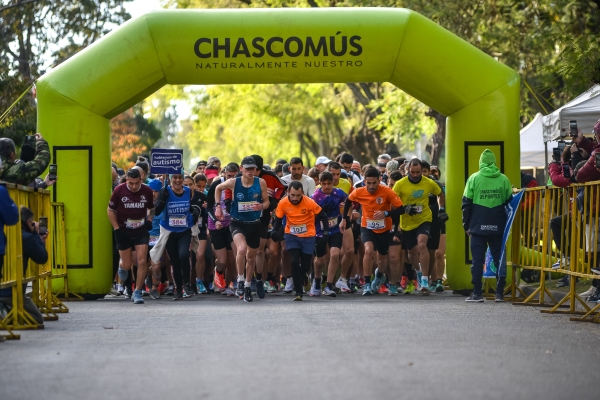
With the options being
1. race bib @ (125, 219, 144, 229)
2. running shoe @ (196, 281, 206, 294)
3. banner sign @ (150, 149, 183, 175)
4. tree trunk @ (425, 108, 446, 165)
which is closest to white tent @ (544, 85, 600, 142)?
banner sign @ (150, 149, 183, 175)

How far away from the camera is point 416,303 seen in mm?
14695

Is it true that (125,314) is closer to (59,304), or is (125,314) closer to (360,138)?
(59,304)

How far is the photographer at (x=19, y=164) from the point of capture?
475 inches

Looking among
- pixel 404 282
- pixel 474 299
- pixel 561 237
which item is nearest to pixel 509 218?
pixel 474 299

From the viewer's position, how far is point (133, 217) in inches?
600

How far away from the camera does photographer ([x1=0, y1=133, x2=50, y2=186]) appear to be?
12062mm

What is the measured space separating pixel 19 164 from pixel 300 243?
4.46 meters

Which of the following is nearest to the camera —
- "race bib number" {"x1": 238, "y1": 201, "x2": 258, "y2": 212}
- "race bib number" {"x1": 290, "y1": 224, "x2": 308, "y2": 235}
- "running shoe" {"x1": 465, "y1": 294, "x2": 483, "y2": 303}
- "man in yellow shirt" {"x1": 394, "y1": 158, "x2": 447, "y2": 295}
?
"running shoe" {"x1": 465, "y1": 294, "x2": 483, "y2": 303}

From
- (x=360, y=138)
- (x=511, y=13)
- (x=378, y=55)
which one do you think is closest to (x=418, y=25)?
(x=378, y=55)

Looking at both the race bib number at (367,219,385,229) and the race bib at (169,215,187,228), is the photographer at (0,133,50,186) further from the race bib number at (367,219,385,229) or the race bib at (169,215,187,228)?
the race bib number at (367,219,385,229)

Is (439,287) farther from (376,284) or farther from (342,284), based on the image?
(342,284)

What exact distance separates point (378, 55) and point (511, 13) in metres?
11.7

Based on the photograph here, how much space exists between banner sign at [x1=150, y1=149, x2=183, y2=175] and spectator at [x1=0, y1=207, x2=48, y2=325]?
16.2ft

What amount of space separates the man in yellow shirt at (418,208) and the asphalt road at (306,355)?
10.0 feet
